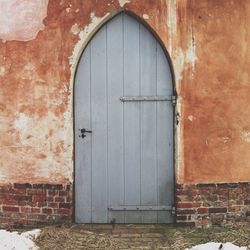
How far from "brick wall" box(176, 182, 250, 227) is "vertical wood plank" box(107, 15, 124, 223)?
78 centimetres

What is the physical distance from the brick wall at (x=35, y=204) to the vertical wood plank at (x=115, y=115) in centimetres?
59

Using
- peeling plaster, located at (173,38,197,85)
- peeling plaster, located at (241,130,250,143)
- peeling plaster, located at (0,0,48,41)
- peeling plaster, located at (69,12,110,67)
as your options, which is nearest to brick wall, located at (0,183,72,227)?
peeling plaster, located at (69,12,110,67)

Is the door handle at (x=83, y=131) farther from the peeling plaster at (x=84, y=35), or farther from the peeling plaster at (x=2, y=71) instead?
the peeling plaster at (x=2, y=71)

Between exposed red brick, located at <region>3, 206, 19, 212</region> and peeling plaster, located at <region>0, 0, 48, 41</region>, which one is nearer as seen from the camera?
peeling plaster, located at <region>0, 0, 48, 41</region>

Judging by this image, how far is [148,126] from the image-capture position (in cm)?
662

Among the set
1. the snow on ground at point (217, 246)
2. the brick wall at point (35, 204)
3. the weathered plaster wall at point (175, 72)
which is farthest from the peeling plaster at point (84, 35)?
the snow on ground at point (217, 246)

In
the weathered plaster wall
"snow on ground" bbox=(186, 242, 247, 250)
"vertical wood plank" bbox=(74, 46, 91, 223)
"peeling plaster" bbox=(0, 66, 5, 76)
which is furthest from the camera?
"vertical wood plank" bbox=(74, 46, 91, 223)

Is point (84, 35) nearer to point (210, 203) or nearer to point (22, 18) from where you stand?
point (22, 18)

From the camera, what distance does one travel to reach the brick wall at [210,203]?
644 cm

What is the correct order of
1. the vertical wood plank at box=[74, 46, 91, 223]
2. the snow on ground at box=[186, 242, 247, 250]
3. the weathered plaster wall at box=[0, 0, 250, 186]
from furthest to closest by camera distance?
1. the vertical wood plank at box=[74, 46, 91, 223]
2. the weathered plaster wall at box=[0, 0, 250, 186]
3. the snow on ground at box=[186, 242, 247, 250]

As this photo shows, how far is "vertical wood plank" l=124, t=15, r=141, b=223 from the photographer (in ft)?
21.6

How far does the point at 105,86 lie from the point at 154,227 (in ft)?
6.19

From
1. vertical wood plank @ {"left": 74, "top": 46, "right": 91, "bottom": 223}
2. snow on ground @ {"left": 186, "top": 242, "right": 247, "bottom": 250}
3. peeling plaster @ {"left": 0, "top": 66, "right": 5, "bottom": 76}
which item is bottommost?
snow on ground @ {"left": 186, "top": 242, "right": 247, "bottom": 250}

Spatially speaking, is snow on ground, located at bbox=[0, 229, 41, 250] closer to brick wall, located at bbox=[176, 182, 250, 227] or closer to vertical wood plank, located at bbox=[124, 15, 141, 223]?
vertical wood plank, located at bbox=[124, 15, 141, 223]
